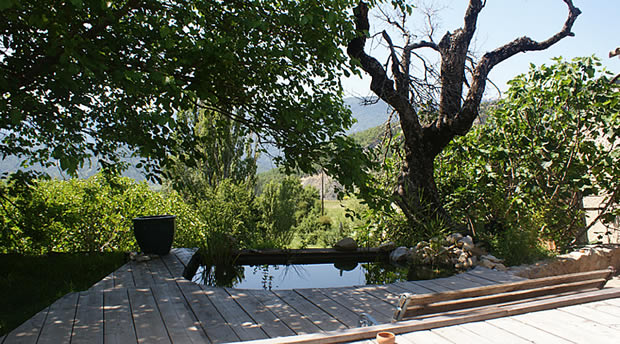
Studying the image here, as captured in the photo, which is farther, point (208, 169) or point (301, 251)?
point (208, 169)

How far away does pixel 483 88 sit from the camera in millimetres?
5879

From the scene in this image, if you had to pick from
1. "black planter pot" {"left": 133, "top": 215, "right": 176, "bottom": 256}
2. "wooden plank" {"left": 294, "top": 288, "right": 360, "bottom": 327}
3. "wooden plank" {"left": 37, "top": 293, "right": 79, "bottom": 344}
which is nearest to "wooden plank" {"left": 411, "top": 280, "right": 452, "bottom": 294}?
"wooden plank" {"left": 294, "top": 288, "right": 360, "bottom": 327}

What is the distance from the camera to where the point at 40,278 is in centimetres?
441

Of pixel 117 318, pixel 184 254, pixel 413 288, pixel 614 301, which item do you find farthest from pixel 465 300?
→ pixel 184 254

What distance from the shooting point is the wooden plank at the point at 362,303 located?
3.11 meters

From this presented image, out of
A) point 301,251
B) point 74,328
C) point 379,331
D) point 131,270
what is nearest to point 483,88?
point 301,251

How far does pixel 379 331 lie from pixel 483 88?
483 cm

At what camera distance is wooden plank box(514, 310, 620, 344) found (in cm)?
204

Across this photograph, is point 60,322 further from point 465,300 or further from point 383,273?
point 383,273

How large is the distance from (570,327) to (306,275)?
11.0 ft

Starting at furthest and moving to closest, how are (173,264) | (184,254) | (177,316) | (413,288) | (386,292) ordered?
1. (184,254)
2. (173,264)
3. (413,288)
4. (386,292)
5. (177,316)

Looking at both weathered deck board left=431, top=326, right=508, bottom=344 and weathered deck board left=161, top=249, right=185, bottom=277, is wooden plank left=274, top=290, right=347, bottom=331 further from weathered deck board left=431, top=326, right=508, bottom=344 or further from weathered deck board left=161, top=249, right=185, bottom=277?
weathered deck board left=161, top=249, right=185, bottom=277

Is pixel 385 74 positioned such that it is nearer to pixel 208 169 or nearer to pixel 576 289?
pixel 576 289

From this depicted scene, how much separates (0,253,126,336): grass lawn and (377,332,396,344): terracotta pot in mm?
2531
